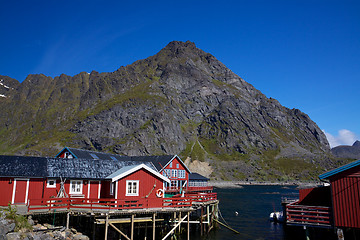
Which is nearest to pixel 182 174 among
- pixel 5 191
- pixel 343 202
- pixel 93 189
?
pixel 93 189

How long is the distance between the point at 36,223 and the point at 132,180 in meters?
10.8

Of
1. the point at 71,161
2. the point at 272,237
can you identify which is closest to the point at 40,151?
the point at 71,161

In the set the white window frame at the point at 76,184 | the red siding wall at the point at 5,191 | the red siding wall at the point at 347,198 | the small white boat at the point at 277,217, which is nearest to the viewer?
the red siding wall at the point at 347,198

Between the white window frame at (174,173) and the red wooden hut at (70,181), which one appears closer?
the red wooden hut at (70,181)

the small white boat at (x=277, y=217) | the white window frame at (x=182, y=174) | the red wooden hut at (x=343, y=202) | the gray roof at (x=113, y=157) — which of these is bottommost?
the small white boat at (x=277, y=217)

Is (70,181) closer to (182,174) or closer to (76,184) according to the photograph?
(76,184)

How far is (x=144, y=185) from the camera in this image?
111 feet

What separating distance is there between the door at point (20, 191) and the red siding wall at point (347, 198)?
32502 mm

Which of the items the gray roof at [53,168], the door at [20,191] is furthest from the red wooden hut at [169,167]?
the door at [20,191]

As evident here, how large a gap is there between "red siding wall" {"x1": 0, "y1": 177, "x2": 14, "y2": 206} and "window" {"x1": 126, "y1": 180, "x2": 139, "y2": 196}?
13045 mm

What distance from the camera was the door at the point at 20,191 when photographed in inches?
1240

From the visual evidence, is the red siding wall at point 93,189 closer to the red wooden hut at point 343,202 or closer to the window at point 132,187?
the window at point 132,187

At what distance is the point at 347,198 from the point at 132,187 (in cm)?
2225

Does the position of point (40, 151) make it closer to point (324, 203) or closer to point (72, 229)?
point (72, 229)
